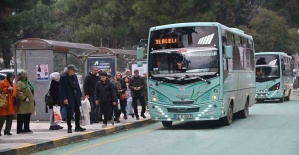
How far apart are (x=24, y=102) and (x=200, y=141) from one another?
5.48m

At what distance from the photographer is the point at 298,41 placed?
230 ft

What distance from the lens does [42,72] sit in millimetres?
21953

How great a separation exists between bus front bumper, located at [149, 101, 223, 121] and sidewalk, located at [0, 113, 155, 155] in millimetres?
1690

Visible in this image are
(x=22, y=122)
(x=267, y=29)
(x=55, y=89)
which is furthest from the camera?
(x=267, y=29)

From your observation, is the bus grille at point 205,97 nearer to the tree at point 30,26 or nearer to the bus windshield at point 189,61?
the bus windshield at point 189,61

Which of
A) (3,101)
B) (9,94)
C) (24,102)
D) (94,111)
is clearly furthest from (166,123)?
(3,101)

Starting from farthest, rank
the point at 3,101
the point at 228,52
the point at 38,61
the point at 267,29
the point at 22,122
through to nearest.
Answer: the point at 267,29, the point at 38,61, the point at 228,52, the point at 22,122, the point at 3,101

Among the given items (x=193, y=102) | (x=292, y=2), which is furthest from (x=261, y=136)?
(x=292, y=2)

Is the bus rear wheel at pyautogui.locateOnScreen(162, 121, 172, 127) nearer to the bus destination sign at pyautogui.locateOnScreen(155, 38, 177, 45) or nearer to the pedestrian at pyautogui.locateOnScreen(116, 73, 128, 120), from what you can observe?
the pedestrian at pyautogui.locateOnScreen(116, 73, 128, 120)

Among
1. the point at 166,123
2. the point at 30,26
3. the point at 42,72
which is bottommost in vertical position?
the point at 166,123

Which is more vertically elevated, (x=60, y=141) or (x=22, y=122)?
(x=22, y=122)

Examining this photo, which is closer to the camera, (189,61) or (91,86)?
(189,61)

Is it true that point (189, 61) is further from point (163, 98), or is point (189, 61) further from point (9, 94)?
point (9, 94)

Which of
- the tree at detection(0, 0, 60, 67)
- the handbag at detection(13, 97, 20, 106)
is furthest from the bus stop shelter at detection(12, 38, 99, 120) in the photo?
the tree at detection(0, 0, 60, 67)
